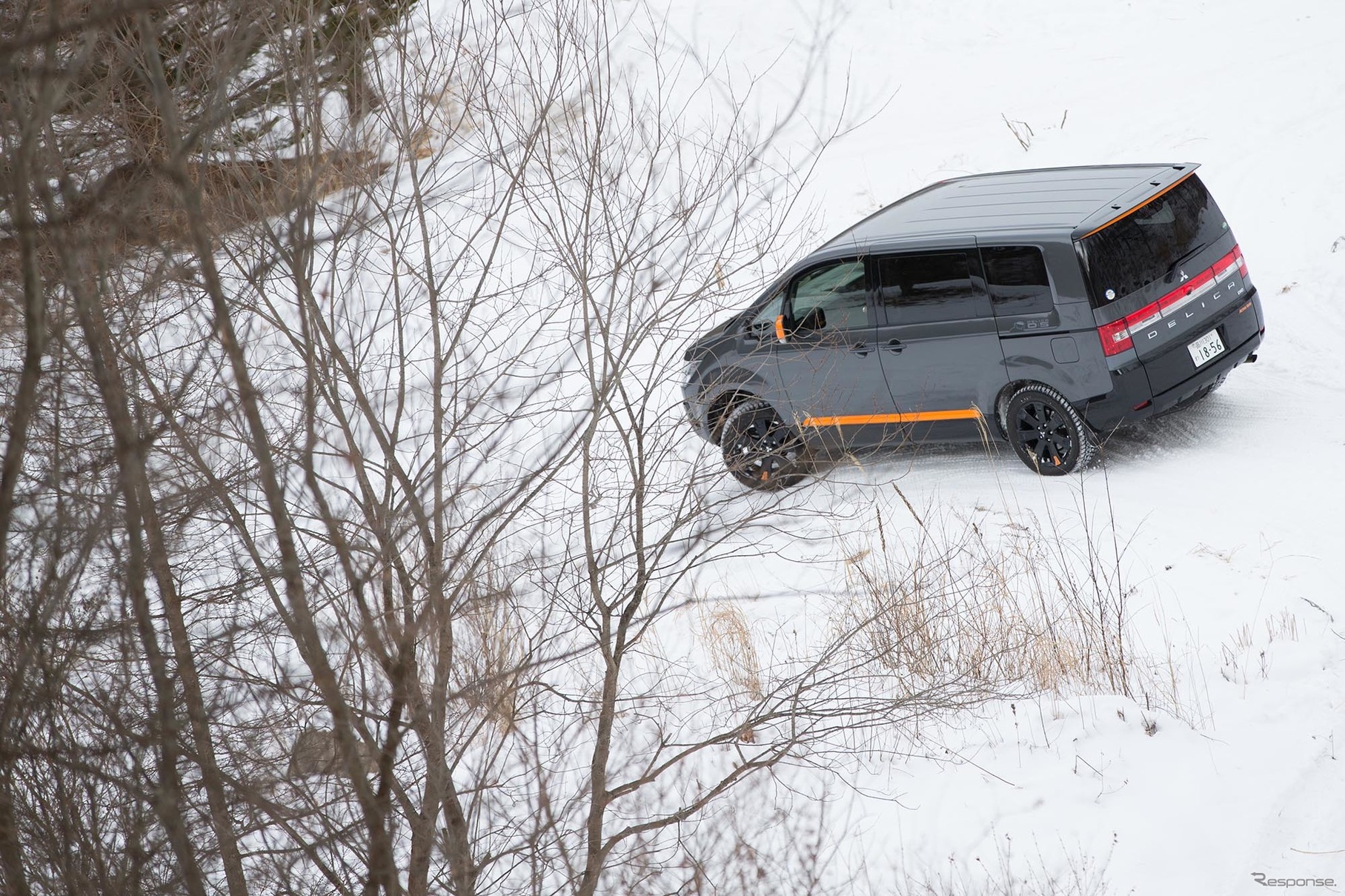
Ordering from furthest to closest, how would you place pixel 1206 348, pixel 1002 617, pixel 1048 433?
pixel 1048 433, pixel 1206 348, pixel 1002 617

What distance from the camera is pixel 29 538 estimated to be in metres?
3.48

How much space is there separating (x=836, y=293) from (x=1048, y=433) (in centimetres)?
163

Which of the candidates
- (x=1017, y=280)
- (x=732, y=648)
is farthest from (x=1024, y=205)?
(x=732, y=648)

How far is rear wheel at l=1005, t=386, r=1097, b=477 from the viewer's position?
25.4 ft

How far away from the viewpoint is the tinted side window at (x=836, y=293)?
8227mm

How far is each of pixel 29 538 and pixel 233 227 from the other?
1.82 metres

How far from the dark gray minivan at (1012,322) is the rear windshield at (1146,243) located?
10 mm

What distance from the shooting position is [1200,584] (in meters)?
6.90

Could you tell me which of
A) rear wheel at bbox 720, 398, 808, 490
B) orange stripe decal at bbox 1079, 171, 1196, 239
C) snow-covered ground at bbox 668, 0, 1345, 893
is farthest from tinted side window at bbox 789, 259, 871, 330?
orange stripe decal at bbox 1079, 171, 1196, 239

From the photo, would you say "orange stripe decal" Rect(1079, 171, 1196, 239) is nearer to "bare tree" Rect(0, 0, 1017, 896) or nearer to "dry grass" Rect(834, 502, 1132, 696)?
"dry grass" Rect(834, 502, 1132, 696)

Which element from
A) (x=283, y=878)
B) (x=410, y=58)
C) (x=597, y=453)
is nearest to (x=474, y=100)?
(x=410, y=58)

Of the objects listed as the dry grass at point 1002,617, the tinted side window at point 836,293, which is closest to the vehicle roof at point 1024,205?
the tinted side window at point 836,293

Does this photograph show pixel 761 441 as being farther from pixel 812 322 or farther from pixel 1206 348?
pixel 1206 348

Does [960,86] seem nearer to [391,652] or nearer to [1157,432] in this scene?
[1157,432]
